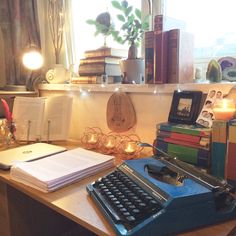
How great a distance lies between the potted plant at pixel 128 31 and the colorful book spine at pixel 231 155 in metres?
0.63

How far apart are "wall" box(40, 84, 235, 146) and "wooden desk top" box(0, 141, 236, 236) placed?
44cm

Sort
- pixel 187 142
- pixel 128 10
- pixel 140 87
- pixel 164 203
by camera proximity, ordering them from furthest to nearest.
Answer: pixel 128 10 < pixel 140 87 < pixel 187 142 < pixel 164 203

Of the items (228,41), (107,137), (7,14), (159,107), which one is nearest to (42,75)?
(7,14)

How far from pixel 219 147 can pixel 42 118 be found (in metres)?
1.06

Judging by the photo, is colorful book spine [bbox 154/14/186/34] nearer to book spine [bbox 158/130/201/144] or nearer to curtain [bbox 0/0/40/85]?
book spine [bbox 158/130/201/144]

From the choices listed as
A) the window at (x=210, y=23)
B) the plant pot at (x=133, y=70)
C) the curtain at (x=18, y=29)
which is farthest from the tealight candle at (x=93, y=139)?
the curtain at (x=18, y=29)

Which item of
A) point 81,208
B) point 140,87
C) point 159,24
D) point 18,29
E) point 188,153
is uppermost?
point 18,29

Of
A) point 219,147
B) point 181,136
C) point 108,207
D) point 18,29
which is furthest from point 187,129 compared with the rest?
point 18,29

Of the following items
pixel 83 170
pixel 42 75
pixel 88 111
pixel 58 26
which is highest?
pixel 58 26

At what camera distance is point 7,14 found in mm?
1859

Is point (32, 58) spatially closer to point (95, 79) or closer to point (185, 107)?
point (95, 79)

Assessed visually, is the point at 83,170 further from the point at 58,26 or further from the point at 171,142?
the point at 58,26

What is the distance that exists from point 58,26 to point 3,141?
2.94ft

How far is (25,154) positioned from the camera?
1246 millimetres
